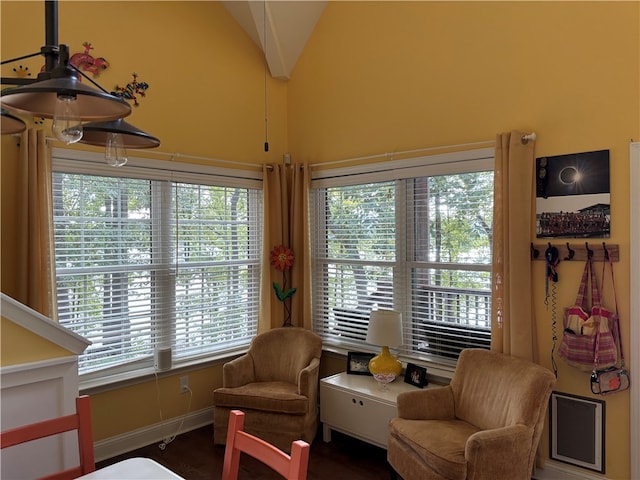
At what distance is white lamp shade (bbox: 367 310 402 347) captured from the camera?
3424mm

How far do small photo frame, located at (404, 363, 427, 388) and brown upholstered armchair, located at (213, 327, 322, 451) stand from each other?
68 cm

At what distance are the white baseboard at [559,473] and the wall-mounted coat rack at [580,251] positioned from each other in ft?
4.13

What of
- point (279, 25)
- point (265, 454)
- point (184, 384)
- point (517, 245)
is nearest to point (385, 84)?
point (279, 25)

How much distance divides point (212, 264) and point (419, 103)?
2141 millimetres

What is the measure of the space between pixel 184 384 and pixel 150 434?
43cm

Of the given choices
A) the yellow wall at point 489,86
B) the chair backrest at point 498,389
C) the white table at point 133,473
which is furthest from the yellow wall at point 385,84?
the white table at point 133,473

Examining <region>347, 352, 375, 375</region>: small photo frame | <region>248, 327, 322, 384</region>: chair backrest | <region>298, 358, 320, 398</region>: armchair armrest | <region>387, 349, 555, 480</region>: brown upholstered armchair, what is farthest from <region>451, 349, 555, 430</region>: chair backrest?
<region>248, 327, 322, 384</region>: chair backrest

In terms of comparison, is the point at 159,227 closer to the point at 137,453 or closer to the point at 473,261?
the point at 137,453

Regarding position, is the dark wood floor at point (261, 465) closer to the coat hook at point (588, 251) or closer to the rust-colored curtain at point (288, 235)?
the rust-colored curtain at point (288, 235)

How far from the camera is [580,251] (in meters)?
2.85

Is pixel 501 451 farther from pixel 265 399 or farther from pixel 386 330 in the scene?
pixel 265 399

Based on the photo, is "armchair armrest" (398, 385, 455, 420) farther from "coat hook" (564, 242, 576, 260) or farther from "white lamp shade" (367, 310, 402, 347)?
"coat hook" (564, 242, 576, 260)

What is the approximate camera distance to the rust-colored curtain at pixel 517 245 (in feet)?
9.74

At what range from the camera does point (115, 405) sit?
11.5ft
